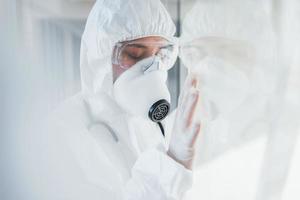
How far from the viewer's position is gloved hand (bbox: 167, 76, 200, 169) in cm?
95

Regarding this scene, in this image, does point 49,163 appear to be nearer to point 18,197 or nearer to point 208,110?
point 18,197

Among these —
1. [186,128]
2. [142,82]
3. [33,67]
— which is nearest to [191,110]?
[186,128]

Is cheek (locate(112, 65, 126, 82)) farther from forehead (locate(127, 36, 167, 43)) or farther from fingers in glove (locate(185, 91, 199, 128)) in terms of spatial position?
fingers in glove (locate(185, 91, 199, 128))

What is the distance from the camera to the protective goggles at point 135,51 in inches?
34.8

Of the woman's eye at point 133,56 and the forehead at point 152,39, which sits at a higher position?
the forehead at point 152,39

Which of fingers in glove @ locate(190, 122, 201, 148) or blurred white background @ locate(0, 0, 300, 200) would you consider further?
fingers in glove @ locate(190, 122, 201, 148)

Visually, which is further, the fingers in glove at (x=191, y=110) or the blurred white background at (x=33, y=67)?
the fingers in glove at (x=191, y=110)

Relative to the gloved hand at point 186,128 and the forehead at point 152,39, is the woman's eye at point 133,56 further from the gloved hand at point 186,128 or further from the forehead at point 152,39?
the gloved hand at point 186,128

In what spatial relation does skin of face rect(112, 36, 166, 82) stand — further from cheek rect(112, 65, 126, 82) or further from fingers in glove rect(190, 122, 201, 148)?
fingers in glove rect(190, 122, 201, 148)

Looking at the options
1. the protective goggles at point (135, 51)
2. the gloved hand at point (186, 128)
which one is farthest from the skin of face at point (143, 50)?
the gloved hand at point (186, 128)

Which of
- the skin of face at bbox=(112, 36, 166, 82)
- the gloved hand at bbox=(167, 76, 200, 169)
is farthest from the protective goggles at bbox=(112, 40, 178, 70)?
the gloved hand at bbox=(167, 76, 200, 169)

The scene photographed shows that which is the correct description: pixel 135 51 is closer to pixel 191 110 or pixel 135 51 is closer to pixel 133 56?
pixel 133 56

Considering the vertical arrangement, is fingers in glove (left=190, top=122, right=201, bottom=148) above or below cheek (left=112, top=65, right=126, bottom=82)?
below

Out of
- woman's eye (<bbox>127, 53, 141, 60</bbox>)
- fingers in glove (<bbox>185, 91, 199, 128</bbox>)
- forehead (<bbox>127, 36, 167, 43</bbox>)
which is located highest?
forehead (<bbox>127, 36, 167, 43</bbox>)
